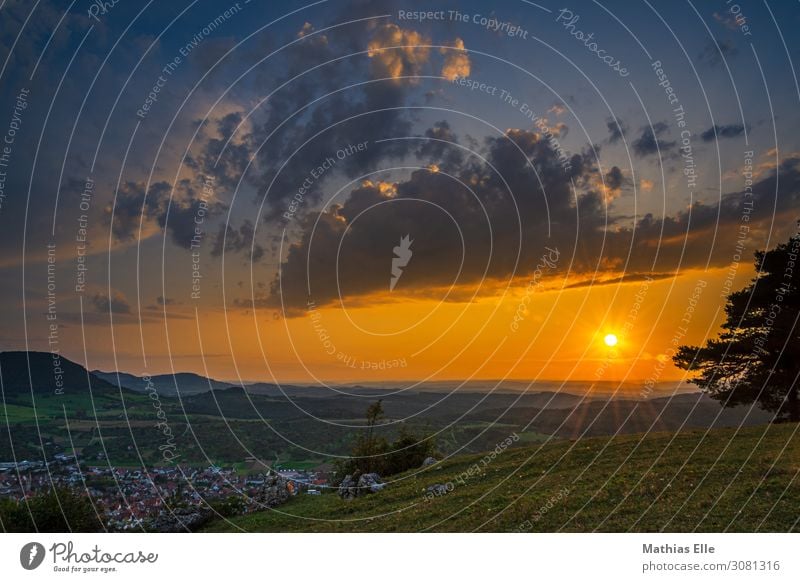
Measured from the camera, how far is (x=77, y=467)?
37812mm

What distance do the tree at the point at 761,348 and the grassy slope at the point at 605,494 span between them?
30.7 feet

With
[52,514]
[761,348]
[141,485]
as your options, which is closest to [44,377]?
[141,485]

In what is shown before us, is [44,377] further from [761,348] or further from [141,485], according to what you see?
[761,348]

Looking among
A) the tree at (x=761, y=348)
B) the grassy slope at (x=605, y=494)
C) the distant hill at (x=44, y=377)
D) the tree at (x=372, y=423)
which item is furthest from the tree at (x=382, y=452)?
the distant hill at (x=44, y=377)

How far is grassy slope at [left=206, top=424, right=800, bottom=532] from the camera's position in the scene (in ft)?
70.6

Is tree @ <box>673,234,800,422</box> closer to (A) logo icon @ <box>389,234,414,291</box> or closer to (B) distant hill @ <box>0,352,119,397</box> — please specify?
(A) logo icon @ <box>389,234,414,291</box>

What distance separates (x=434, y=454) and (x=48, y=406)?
38752 mm

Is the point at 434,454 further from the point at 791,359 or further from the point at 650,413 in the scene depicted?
the point at 791,359
